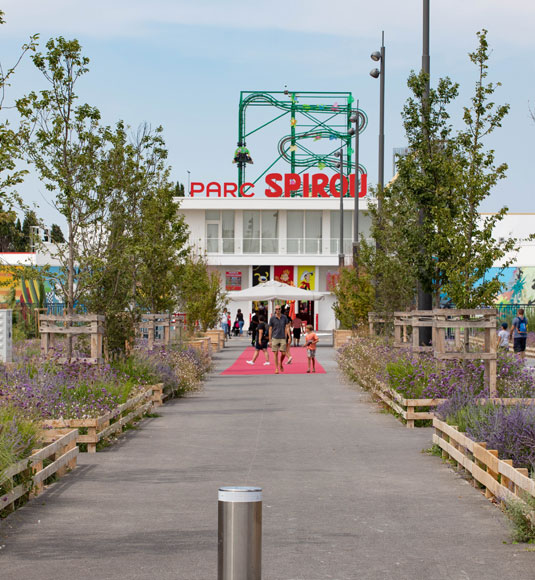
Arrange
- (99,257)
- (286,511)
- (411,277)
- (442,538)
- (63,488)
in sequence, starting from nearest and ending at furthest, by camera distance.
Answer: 1. (442,538)
2. (286,511)
3. (63,488)
4. (99,257)
5. (411,277)

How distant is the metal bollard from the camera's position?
4.50 metres

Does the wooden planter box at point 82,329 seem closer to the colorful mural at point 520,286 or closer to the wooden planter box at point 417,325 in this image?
the wooden planter box at point 417,325

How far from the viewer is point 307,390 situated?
22.2 metres

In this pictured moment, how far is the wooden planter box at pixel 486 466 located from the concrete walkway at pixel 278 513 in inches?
7.7

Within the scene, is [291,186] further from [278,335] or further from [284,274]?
[278,335]

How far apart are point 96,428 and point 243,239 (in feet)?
185

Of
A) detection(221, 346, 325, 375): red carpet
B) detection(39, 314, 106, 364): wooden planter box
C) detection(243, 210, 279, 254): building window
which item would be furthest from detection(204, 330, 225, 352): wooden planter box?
detection(39, 314, 106, 364): wooden planter box

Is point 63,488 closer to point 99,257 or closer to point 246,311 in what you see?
point 99,257

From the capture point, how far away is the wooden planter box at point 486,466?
26.3 ft

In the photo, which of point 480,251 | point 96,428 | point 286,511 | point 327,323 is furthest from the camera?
point 327,323

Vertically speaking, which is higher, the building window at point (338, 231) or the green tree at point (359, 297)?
the building window at point (338, 231)

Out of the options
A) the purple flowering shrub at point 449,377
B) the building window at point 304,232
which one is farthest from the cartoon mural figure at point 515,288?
the purple flowering shrub at point 449,377

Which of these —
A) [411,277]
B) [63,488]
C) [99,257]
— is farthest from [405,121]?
[63,488]

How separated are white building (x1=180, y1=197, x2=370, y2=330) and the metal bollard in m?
62.0
